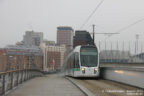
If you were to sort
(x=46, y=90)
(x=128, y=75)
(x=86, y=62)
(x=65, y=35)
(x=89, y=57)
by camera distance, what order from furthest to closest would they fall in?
(x=65, y=35) → (x=89, y=57) → (x=86, y=62) → (x=128, y=75) → (x=46, y=90)

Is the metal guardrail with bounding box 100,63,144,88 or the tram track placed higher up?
the metal guardrail with bounding box 100,63,144,88

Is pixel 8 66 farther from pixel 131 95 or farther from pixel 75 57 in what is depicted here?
pixel 75 57

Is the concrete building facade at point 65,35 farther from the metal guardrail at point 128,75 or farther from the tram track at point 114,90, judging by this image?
the tram track at point 114,90

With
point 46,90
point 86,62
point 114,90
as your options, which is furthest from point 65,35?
point 46,90

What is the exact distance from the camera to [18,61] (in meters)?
18.2

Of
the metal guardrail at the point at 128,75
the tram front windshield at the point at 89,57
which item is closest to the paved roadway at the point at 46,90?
the metal guardrail at the point at 128,75

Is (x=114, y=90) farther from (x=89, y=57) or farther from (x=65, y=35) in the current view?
(x=65, y=35)

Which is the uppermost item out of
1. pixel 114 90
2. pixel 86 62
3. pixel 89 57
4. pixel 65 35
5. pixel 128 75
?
pixel 65 35

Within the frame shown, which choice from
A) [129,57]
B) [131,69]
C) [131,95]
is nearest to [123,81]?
[131,69]

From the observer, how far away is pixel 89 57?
76.4 feet

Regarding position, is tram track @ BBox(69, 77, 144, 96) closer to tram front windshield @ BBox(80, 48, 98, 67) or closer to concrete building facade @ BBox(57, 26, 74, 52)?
tram front windshield @ BBox(80, 48, 98, 67)

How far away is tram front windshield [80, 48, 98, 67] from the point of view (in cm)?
2305

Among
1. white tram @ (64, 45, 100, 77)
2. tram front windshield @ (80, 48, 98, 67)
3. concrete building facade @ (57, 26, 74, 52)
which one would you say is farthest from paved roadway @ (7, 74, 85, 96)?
concrete building facade @ (57, 26, 74, 52)

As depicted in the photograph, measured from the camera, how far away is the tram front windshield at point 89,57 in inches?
907
